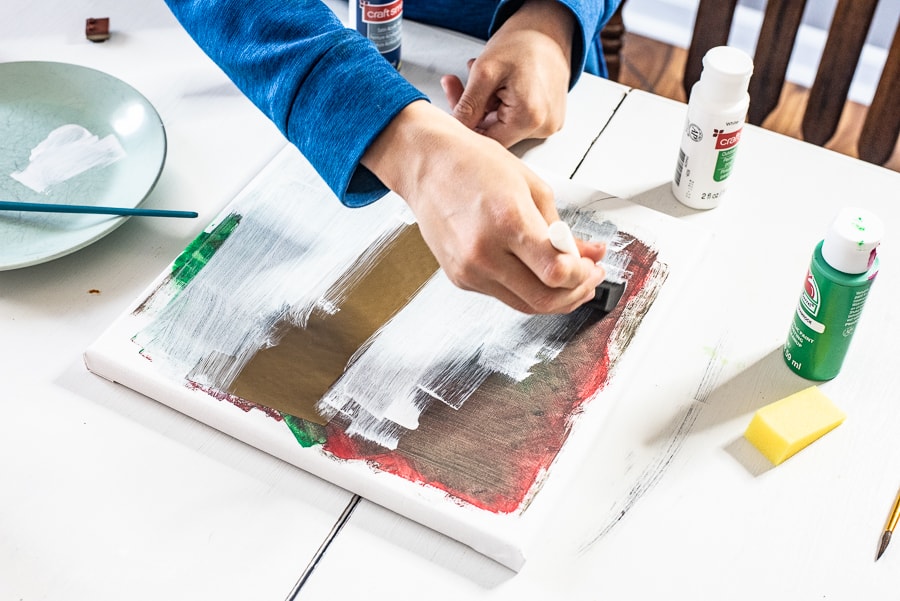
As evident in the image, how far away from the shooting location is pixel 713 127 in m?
0.81

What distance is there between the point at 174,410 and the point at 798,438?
504 mm

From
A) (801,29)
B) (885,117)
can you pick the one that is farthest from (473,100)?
(801,29)

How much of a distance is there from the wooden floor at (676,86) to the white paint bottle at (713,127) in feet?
3.34

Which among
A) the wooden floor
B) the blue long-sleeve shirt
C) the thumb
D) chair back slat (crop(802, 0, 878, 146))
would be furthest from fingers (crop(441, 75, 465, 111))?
the wooden floor

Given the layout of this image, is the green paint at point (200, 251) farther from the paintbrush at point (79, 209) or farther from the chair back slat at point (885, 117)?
the chair back slat at point (885, 117)

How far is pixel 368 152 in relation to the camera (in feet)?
2.48

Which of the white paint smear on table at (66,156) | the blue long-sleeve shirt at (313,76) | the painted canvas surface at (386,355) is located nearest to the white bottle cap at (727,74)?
the painted canvas surface at (386,355)

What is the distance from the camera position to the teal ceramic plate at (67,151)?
0.84m

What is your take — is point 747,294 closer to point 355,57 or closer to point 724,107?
point 724,107

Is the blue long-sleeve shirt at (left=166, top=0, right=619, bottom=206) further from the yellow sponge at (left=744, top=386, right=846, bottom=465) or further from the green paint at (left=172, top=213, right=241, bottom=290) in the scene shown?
the yellow sponge at (left=744, top=386, right=846, bottom=465)

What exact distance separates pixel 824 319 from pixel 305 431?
0.42 m

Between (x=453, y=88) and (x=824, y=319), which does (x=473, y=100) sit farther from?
(x=824, y=319)

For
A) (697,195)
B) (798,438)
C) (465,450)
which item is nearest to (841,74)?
(697,195)

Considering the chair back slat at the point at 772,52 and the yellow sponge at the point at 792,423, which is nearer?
the yellow sponge at the point at 792,423
